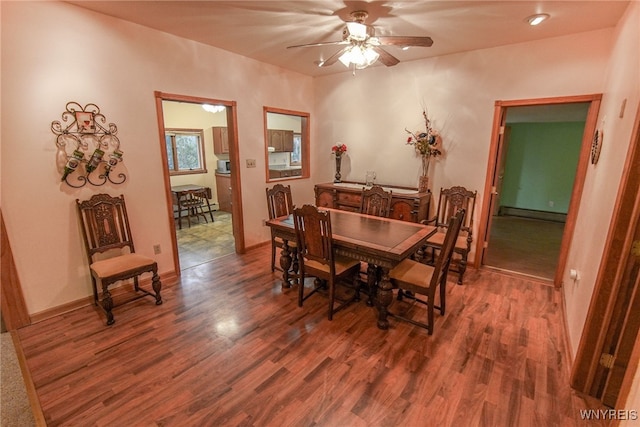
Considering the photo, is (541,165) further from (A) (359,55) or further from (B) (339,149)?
(A) (359,55)

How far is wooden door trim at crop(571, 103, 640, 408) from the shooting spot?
167 centimetres

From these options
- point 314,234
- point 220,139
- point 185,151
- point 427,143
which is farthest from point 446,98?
point 185,151

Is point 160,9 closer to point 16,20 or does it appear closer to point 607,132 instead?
point 16,20

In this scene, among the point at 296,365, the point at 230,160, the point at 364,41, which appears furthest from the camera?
the point at 230,160

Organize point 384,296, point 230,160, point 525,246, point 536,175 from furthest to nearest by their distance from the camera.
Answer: point 536,175 → point 525,246 → point 230,160 → point 384,296

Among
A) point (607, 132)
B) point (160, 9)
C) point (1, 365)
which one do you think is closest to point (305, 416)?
point (1, 365)

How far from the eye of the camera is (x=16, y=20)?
7.36ft

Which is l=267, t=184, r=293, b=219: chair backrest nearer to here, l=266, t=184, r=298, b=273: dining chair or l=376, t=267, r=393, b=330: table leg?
l=266, t=184, r=298, b=273: dining chair

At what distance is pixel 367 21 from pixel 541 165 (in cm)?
571

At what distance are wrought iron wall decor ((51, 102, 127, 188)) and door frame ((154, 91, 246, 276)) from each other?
1.48 feet

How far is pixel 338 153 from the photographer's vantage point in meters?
4.72

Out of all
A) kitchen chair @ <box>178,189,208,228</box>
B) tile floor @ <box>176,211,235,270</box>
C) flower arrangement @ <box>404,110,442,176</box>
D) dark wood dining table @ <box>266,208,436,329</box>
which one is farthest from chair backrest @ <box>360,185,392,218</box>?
kitchen chair @ <box>178,189,208,228</box>

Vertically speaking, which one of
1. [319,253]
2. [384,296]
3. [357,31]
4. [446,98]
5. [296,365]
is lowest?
[296,365]

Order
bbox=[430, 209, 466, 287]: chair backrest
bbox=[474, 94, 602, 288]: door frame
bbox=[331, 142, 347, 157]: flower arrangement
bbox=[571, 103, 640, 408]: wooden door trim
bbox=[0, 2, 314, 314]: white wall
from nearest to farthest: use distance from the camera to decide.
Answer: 1. bbox=[571, 103, 640, 408]: wooden door trim
2. bbox=[430, 209, 466, 287]: chair backrest
3. bbox=[0, 2, 314, 314]: white wall
4. bbox=[474, 94, 602, 288]: door frame
5. bbox=[331, 142, 347, 157]: flower arrangement
